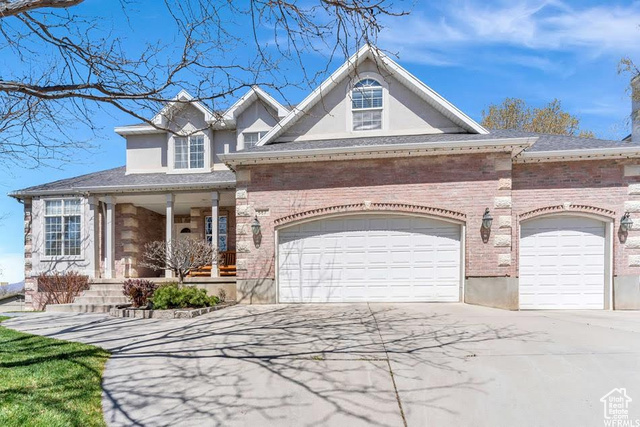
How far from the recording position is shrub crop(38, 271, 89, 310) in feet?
44.8

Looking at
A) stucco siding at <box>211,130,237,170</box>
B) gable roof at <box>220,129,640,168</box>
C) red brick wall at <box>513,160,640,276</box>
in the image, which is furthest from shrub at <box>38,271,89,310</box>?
red brick wall at <box>513,160,640,276</box>

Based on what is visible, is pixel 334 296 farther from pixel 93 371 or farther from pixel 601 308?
pixel 601 308

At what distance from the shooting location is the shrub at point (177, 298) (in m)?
9.80

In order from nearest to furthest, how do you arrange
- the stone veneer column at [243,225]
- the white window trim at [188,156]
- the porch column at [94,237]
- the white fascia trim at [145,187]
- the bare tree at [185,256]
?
the stone veneer column at [243,225], the bare tree at [185,256], the white fascia trim at [145,187], the porch column at [94,237], the white window trim at [188,156]

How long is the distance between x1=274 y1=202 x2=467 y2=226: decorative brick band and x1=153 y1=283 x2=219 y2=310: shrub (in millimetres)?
3021

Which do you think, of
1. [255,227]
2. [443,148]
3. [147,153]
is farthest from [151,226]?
[443,148]

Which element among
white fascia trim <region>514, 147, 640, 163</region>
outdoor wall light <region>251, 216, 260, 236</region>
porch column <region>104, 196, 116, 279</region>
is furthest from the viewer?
porch column <region>104, 196, 116, 279</region>

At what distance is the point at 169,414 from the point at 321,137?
30.6ft

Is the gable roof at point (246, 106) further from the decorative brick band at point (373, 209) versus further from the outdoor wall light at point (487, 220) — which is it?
the outdoor wall light at point (487, 220)

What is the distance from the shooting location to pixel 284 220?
1096 centimetres

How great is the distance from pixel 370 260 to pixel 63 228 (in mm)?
12735

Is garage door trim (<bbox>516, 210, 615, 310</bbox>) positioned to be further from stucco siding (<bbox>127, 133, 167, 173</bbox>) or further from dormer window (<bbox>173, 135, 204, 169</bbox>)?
stucco siding (<bbox>127, 133, 167, 173</bbox>)

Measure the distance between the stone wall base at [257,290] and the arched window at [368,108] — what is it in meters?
5.71

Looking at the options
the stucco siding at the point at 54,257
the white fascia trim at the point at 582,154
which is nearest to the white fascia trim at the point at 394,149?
the white fascia trim at the point at 582,154
